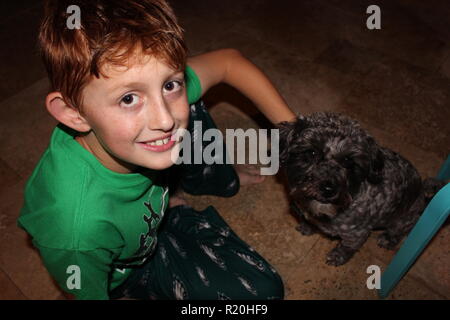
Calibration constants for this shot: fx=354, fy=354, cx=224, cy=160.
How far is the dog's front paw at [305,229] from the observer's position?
3.25 metres

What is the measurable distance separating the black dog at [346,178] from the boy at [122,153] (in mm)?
310


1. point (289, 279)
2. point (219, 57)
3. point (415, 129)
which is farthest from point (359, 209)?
point (415, 129)

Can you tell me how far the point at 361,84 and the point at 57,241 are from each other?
389 cm

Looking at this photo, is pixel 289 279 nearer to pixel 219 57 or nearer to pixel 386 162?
pixel 386 162

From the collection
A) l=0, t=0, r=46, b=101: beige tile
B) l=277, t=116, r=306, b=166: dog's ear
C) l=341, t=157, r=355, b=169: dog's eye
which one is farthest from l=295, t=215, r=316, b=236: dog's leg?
l=0, t=0, r=46, b=101: beige tile

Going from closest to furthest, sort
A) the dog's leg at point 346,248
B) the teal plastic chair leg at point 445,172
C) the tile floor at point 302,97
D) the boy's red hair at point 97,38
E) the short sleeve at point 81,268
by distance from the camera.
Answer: the boy's red hair at point 97,38
the short sleeve at point 81,268
the dog's leg at point 346,248
the tile floor at point 302,97
the teal plastic chair leg at point 445,172

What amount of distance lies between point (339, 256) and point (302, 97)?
79.1 inches

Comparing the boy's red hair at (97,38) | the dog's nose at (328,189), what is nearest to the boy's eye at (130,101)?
the boy's red hair at (97,38)

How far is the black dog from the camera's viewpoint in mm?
2422

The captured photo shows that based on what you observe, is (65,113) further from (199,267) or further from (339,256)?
(339,256)

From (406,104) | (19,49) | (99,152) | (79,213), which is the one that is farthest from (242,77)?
(19,49)

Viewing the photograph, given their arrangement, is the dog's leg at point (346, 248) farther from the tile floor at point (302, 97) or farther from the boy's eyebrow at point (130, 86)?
the boy's eyebrow at point (130, 86)

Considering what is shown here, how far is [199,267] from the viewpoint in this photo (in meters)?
2.62

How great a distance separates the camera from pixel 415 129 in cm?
392
